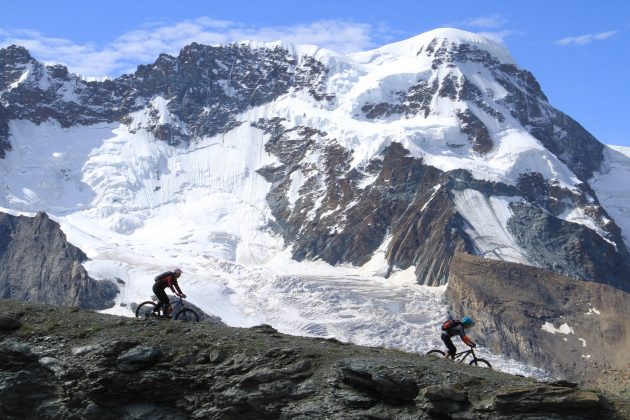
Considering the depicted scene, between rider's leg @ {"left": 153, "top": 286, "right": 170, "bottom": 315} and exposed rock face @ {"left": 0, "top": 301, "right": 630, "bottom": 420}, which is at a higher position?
rider's leg @ {"left": 153, "top": 286, "right": 170, "bottom": 315}

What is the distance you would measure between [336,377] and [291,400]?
157cm

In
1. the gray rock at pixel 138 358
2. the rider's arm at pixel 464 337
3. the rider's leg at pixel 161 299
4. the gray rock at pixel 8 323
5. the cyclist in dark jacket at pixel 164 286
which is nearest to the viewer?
the gray rock at pixel 138 358

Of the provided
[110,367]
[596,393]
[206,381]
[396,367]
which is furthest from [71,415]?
[596,393]

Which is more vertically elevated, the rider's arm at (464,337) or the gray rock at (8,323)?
the rider's arm at (464,337)

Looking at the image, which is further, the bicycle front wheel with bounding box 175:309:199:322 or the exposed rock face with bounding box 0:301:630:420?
the bicycle front wheel with bounding box 175:309:199:322

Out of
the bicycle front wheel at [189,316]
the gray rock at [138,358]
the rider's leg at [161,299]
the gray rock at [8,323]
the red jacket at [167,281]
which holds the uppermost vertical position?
the red jacket at [167,281]

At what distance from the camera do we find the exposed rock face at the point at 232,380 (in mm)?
35969

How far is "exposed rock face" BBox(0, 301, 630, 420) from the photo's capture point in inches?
1416

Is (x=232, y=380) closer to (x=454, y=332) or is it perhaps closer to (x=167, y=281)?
(x=167, y=281)

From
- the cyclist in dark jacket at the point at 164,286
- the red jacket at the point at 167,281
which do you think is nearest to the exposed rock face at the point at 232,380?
the cyclist in dark jacket at the point at 164,286

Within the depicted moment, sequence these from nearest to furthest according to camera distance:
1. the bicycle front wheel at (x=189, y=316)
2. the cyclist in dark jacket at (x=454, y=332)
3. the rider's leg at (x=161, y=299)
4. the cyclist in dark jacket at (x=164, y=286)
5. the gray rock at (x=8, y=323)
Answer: the gray rock at (x=8, y=323) → the cyclist in dark jacket at (x=454, y=332) → the cyclist in dark jacket at (x=164, y=286) → the rider's leg at (x=161, y=299) → the bicycle front wheel at (x=189, y=316)

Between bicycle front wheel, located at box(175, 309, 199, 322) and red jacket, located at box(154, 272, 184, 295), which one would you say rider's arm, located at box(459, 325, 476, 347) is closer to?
bicycle front wheel, located at box(175, 309, 199, 322)

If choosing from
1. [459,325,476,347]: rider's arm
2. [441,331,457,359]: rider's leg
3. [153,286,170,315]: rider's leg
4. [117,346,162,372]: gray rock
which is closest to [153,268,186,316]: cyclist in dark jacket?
[153,286,170,315]: rider's leg

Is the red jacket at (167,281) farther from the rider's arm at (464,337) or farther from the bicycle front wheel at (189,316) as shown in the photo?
the rider's arm at (464,337)
